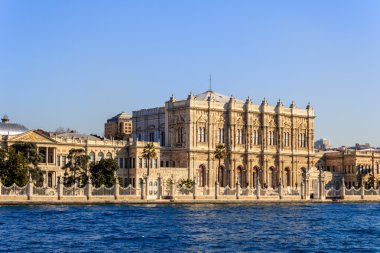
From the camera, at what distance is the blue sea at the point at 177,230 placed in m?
40.0

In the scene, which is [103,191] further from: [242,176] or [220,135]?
[242,176]

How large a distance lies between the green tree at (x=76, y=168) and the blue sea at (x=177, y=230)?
49.1 ft

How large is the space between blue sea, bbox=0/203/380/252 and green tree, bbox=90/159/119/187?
13.9 metres

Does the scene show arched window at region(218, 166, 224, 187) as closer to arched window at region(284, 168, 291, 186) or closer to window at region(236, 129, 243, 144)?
window at region(236, 129, 243, 144)

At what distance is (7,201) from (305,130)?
5538 centimetres

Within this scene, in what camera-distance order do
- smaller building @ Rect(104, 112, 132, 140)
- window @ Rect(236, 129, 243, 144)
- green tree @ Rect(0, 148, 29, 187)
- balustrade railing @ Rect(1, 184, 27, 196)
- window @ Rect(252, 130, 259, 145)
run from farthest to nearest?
smaller building @ Rect(104, 112, 132, 140)
window @ Rect(252, 130, 259, 145)
window @ Rect(236, 129, 243, 144)
green tree @ Rect(0, 148, 29, 187)
balustrade railing @ Rect(1, 184, 27, 196)

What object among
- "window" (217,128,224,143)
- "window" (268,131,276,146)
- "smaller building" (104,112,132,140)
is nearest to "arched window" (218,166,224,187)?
"window" (217,128,224,143)

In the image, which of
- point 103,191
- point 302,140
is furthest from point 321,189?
point 103,191

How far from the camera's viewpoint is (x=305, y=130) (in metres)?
113

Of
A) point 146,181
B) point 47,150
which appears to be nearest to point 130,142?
point 47,150

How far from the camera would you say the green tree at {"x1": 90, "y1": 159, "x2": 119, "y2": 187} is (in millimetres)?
81188

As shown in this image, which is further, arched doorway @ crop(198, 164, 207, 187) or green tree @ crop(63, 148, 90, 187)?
arched doorway @ crop(198, 164, 207, 187)

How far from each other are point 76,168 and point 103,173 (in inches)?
128

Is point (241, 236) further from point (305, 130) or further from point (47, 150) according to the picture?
point (305, 130)
